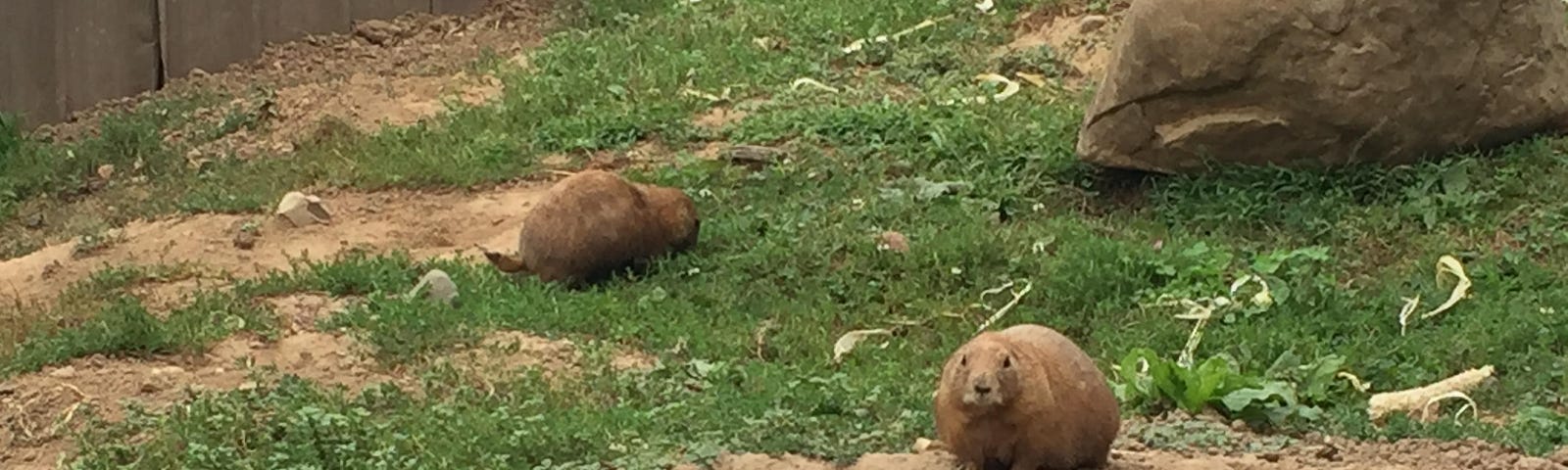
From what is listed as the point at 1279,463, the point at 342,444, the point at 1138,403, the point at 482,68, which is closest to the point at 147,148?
the point at 482,68

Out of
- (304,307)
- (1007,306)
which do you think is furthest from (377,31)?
(1007,306)

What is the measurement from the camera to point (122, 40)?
10.8 m

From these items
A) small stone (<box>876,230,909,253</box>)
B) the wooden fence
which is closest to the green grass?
small stone (<box>876,230,909,253</box>)

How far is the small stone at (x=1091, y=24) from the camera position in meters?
10.4

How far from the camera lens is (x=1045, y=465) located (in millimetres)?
4441

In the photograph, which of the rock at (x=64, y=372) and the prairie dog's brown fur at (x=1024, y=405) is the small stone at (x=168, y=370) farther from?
the prairie dog's brown fur at (x=1024, y=405)

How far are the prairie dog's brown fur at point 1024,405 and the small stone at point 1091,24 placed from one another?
6.04 metres

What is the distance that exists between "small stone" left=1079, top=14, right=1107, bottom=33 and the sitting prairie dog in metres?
3.23

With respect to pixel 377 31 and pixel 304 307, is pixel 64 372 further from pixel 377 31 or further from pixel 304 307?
pixel 377 31

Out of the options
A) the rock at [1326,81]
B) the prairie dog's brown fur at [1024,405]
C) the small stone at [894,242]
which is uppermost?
the prairie dog's brown fur at [1024,405]

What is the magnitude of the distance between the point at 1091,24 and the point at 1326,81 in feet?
8.55

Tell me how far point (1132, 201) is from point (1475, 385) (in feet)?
7.69

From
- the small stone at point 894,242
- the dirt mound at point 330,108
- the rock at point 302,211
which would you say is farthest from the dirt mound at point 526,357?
the dirt mound at point 330,108

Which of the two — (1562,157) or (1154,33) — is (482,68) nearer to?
(1154,33)
